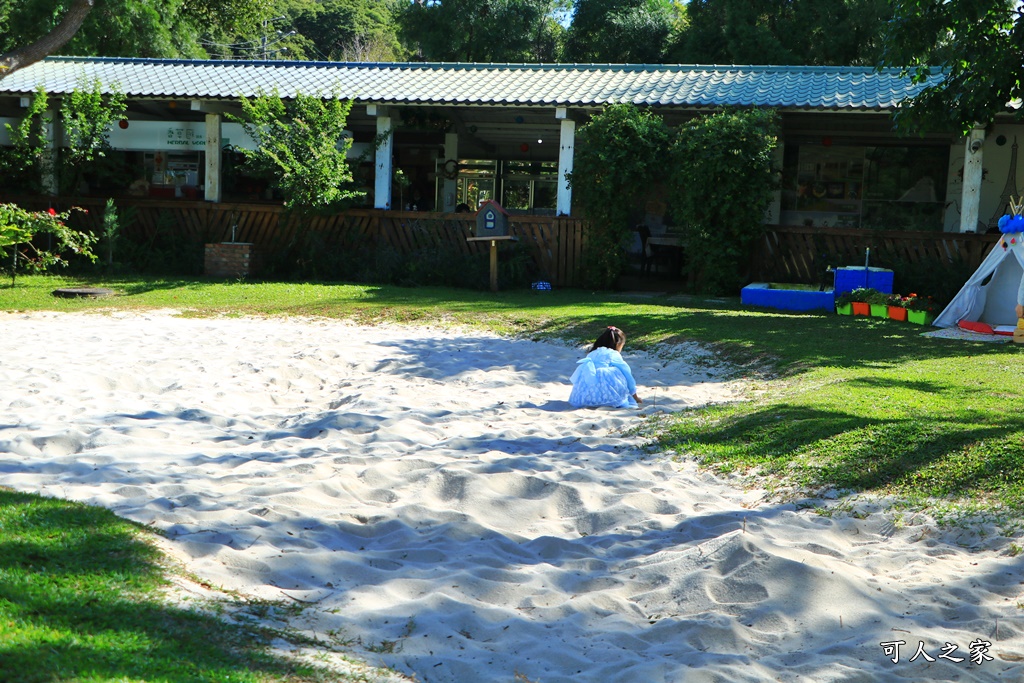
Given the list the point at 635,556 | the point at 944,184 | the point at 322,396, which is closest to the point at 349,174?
the point at 322,396

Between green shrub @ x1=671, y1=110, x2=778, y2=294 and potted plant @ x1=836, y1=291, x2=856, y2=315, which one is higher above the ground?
green shrub @ x1=671, y1=110, x2=778, y2=294

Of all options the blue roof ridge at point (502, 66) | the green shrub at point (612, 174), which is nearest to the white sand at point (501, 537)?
the green shrub at point (612, 174)

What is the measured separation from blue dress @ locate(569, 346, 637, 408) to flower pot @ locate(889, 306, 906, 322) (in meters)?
7.40

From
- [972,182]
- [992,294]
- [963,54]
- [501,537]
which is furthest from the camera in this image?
[972,182]

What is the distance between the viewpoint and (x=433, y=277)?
57.9 feet

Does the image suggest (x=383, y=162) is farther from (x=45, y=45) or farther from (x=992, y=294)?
(x=992, y=294)

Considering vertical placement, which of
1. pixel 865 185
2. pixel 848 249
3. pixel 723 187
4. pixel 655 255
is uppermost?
pixel 865 185

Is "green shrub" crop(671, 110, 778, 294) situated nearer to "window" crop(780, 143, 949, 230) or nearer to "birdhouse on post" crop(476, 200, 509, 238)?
"birdhouse on post" crop(476, 200, 509, 238)

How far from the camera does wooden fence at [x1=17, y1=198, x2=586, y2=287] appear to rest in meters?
18.4

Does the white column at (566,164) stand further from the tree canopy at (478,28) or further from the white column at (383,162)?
the tree canopy at (478,28)

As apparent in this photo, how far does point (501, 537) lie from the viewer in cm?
505

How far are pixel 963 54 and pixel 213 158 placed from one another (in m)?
15.0

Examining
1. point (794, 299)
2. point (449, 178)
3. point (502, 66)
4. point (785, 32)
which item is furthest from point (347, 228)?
point (785, 32)

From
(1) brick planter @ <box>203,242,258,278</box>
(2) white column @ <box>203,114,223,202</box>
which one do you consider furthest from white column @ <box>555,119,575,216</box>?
(2) white column @ <box>203,114,223,202</box>
